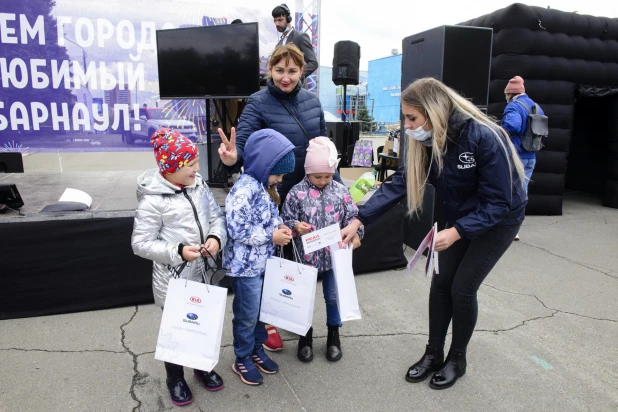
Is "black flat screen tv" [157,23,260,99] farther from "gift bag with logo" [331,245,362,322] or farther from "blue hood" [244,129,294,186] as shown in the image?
"gift bag with logo" [331,245,362,322]

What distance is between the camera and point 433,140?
2.16m

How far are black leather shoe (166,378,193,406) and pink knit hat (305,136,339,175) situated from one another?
1.37 metres

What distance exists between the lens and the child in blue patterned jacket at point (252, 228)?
2.24 meters

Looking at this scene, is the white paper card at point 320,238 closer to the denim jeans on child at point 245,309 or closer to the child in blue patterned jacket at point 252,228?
the child in blue patterned jacket at point 252,228

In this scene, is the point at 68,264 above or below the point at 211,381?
above

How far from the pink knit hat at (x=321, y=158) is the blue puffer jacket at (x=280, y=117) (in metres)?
0.15

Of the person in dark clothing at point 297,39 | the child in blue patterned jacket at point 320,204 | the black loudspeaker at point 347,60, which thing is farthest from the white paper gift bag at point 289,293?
the black loudspeaker at point 347,60

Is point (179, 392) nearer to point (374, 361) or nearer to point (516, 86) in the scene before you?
point (374, 361)

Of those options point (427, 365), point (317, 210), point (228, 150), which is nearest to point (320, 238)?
point (317, 210)

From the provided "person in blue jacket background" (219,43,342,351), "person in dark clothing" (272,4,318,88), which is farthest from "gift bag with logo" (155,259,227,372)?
"person in dark clothing" (272,4,318,88)

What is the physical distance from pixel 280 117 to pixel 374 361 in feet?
5.37

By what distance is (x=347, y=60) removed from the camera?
9922 millimetres

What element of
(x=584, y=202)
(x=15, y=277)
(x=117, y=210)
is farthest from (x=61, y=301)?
(x=584, y=202)

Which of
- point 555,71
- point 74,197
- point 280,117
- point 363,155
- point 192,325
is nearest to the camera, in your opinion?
point 192,325
